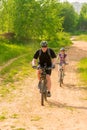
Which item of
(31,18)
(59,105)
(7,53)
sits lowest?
(7,53)

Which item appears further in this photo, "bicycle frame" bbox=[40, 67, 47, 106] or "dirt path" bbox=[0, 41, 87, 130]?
"bicycle frame" bbox=[40, 67, 47, 106]

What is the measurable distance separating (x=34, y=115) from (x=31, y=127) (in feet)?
4.50

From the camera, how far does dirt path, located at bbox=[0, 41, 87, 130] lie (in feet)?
34.6

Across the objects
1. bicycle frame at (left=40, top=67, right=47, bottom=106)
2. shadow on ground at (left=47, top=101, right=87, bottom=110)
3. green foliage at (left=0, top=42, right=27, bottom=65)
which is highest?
bicycle frame at (left=40, top=67, right=47, bottom=106)

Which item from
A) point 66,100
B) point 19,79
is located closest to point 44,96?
point 66,100

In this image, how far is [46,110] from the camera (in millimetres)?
12391

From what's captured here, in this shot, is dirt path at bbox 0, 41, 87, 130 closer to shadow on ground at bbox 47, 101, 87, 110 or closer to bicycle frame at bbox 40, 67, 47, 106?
shadow on ground at bbox 47, 101, 87, 110

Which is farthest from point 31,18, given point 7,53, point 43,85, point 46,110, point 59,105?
point 46,110

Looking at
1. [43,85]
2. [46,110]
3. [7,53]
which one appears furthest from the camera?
[7,53]

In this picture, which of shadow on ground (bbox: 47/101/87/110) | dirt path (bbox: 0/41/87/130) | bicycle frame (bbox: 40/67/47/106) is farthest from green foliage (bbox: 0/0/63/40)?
bicycle frame (bbox: 40/67/47/106)

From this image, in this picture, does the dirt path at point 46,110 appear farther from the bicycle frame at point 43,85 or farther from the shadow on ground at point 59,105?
the bicycle frame at point 43,85

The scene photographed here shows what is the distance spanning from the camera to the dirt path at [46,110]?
415 inches

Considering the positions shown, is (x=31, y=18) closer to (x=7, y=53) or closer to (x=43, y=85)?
(x=7, y=53)

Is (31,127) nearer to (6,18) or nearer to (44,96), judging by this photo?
(44,96)
